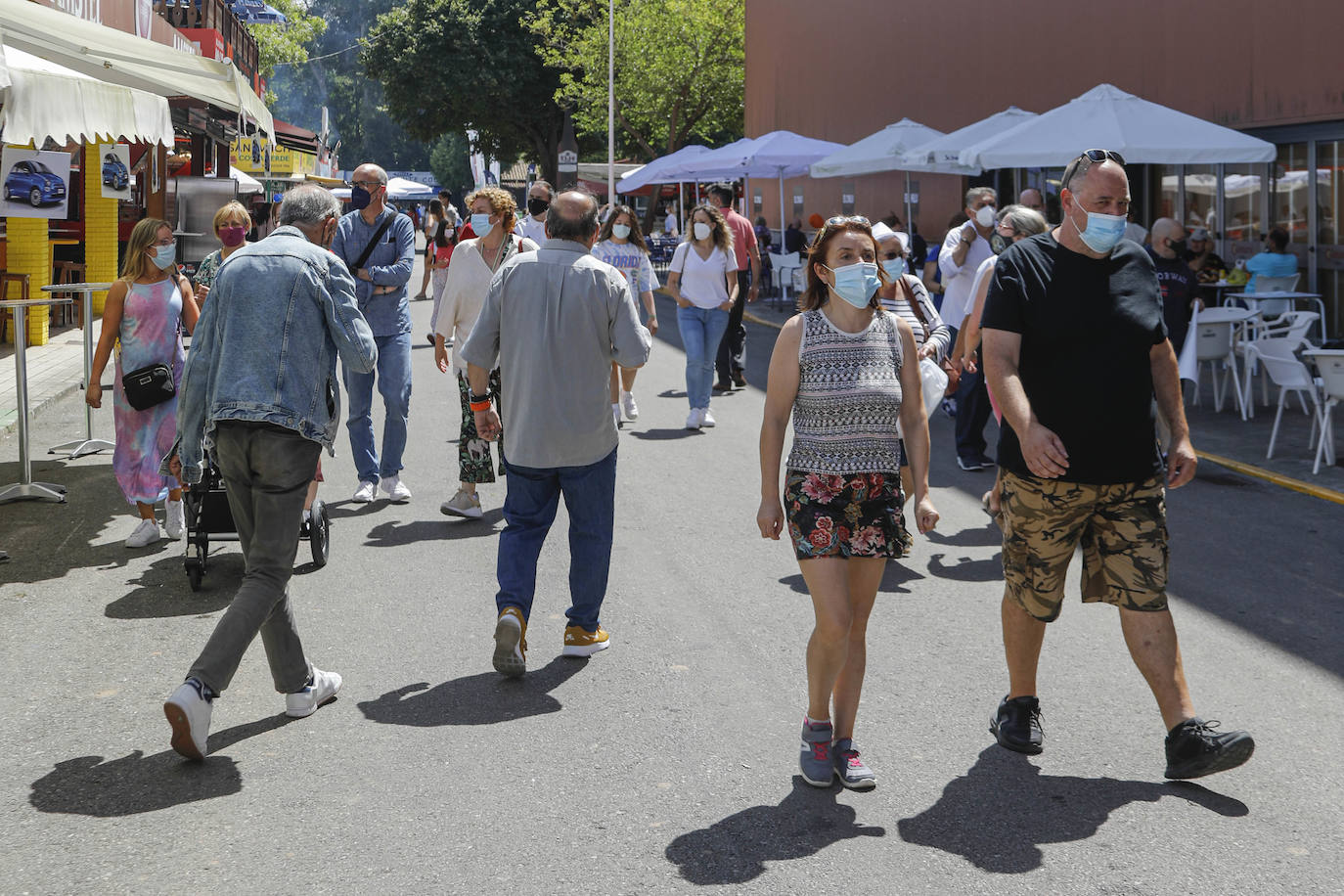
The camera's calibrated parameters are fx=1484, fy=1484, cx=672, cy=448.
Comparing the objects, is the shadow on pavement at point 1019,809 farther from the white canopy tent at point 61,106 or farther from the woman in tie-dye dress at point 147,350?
the white canopy tent at point 61,106

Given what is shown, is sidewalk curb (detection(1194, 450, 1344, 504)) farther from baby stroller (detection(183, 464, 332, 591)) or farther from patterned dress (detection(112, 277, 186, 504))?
patterned dress (detection(112, 277, 186, 504))

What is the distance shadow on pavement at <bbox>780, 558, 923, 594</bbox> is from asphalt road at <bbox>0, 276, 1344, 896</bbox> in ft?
0.10

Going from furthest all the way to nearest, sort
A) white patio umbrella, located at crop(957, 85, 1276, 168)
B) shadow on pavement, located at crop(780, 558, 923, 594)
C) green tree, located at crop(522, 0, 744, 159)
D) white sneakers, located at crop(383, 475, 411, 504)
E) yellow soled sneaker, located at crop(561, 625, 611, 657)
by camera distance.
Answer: green tree, located at crop(522, 0, 744, 159)
white patio umbrella, located at crop(957, 85, 1276, 168)
white sneakers, located at crop(383, 475, 411, 504)
shadow on pavement, located at crop(780, 558, 923, 594)
yellow soled sneaker, located at crop(561, 625, 611, 657)

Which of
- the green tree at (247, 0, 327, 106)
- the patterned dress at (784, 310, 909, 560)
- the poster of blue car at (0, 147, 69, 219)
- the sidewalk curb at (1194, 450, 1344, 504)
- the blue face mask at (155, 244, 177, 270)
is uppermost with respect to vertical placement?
the green tree at (247, 0, 327, 106)

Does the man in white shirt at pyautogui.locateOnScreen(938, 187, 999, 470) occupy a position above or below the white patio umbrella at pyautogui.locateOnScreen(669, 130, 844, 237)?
below

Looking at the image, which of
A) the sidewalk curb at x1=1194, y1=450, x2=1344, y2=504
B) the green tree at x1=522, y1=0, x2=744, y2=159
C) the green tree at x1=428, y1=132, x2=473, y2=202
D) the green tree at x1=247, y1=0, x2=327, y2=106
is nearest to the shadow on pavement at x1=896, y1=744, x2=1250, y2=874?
the sidewalk curb at x1=1194, y1=450, x2=1344, y2=504

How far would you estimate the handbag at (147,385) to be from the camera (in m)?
7.73

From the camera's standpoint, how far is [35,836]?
13.8ft

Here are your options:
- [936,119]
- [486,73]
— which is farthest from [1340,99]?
[486,73]

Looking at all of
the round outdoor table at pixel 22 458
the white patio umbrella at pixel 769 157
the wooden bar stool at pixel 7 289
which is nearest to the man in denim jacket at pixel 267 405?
the round outdoor table at pixel 22 458

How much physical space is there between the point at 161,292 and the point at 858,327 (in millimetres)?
4549

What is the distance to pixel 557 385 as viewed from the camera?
18.7 feet

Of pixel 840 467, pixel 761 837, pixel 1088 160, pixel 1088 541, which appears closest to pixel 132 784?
pixel 761 837

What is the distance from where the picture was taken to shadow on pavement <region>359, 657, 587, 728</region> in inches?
207
